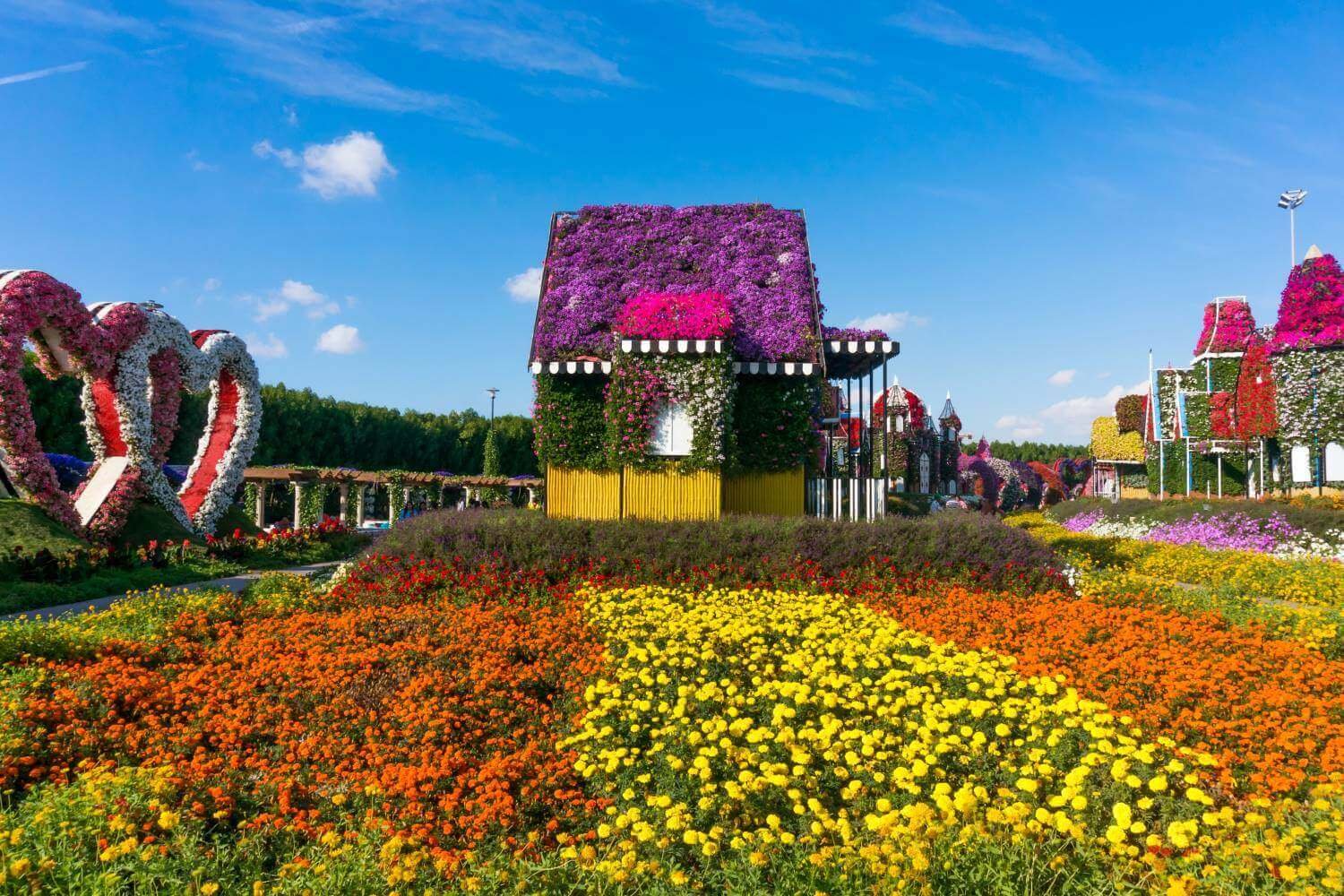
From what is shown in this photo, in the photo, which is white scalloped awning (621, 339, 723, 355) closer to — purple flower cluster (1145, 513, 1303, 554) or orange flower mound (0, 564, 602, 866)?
orange flower mound (0, 564, 602, 866)

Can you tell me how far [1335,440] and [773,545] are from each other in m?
22.6

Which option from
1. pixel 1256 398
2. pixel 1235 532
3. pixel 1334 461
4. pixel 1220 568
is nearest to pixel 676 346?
pixel 1220 568

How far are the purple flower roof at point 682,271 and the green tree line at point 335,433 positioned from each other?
27401mm

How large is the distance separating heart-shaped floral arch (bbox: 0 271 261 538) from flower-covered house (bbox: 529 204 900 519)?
31.8ft

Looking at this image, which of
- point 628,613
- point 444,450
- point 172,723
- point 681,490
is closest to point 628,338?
point 681,490

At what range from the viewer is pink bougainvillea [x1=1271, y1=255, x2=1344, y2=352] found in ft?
79.0

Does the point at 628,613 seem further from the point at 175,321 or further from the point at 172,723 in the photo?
the point at 175,321

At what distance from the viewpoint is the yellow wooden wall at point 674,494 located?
14.6 metres

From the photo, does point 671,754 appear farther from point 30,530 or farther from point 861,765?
point 30,530

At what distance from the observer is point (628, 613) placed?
8.72m

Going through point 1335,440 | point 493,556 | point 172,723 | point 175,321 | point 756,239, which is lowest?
point 172,723

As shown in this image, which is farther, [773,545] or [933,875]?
[773,545]

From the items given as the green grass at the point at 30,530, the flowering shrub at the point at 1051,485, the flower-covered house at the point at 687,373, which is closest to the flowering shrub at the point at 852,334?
the flower-covered house at the point at 687,373

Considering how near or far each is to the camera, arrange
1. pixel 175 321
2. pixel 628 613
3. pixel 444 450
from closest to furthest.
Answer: pixel 628 613, pixel 175 321, pixel 444 450
